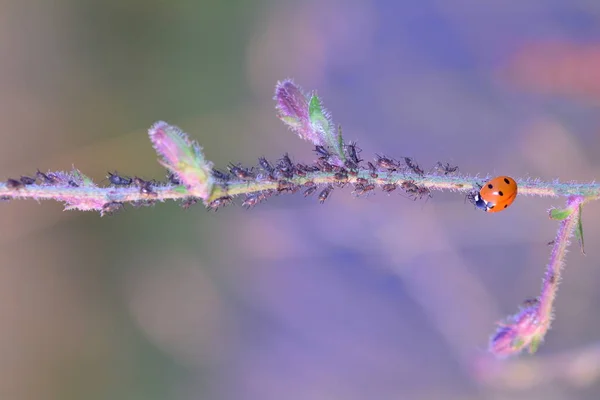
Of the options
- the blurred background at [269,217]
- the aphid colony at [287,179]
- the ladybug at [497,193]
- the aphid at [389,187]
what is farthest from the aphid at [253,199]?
the blurred background at [269,217]

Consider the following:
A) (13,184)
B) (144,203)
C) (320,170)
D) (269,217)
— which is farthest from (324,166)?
(269,217)

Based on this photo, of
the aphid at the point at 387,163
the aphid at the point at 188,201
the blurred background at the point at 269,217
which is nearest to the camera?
the aphid at the point at 188,201

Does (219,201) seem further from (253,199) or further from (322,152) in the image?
(322,152)

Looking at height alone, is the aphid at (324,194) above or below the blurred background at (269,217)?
below

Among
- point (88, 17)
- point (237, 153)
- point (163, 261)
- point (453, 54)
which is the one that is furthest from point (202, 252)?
point (453, 54)

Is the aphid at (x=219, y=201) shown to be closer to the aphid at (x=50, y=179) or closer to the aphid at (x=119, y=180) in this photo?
the aphid at (x=119, y=180)

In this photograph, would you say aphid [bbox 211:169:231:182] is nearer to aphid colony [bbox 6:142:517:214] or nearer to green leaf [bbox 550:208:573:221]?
aphid colony [bbox 6:142:517:214]
